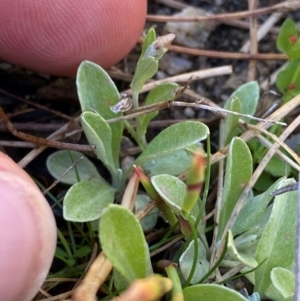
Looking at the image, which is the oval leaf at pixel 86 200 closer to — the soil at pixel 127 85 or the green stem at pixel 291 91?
the soil at pixel 127 85

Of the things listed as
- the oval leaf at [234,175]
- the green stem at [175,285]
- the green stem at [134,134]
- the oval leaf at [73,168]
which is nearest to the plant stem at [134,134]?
the green stem at [134,134]

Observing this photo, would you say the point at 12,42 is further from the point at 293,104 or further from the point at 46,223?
the point at 293,104

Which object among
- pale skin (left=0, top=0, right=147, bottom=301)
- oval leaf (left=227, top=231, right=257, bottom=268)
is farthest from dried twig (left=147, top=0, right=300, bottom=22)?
oval leaf (left=227, top=231, right=257, bottom=268)

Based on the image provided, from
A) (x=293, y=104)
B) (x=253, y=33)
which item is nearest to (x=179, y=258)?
(x=293, y=104)

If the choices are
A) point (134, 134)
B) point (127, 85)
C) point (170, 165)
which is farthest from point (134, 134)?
point (127, 85)

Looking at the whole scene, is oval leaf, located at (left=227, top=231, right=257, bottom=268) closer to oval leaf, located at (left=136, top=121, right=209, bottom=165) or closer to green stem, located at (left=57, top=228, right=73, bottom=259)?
oval leaf, located at (left=136, top=121, right=209, bottom=165)

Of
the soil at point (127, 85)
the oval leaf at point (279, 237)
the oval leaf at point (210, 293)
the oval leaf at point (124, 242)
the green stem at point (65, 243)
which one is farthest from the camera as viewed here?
the soil at point (127, 85)
